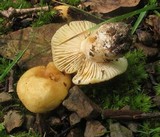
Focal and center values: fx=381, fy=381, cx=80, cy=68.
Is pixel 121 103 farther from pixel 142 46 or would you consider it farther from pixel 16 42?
pixel 16 42

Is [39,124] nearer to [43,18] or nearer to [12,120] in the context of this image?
[12,120]

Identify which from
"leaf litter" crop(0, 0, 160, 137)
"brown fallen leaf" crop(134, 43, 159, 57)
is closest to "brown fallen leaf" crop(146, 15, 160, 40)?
"leaf litter" crop(0, 0, 160, 137)

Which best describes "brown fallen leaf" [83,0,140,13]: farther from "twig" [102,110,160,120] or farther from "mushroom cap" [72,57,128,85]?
"twig" [102,110,160,120]

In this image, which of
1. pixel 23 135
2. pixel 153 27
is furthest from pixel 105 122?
pixel 153 27

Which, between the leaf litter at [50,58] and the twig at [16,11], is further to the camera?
the twig at [16,11]

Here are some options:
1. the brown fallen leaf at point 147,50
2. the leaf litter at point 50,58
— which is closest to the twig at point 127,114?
the leaf litter at point 50,58

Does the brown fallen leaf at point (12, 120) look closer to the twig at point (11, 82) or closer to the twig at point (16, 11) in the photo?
the twig at point (11, 82)
